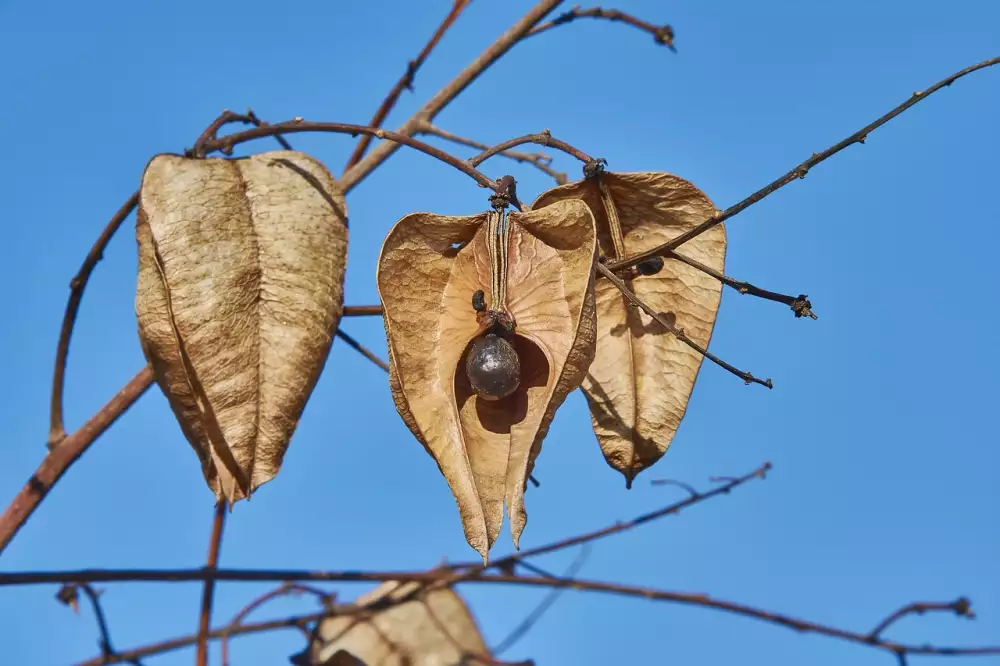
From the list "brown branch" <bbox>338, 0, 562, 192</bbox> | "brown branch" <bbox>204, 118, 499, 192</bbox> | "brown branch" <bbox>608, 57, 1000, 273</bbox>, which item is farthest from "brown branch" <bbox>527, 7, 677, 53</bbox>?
"brown branch" <bbox>608, 57, 1000, 273</bbox>

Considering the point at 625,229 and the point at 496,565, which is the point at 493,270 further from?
the point at 496,565

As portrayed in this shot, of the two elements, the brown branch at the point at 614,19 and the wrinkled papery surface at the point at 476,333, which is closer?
the wrinkled papery surface at the point at 476,333

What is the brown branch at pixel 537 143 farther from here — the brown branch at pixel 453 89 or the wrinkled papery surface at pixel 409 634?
the wrinkled papery surface at pixel 409 634

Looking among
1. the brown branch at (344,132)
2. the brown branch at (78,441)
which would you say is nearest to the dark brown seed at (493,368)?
the brown branch at (344,132)

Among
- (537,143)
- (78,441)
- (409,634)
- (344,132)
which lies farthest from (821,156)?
(78,441)

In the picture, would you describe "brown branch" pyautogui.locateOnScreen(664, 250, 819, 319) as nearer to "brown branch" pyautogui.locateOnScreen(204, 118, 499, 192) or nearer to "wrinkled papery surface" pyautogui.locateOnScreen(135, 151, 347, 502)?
"brown branch" pyautogui.locateOnScreen(204, 118, 499, 192)

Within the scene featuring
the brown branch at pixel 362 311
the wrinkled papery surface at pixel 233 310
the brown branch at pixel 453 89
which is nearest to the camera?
the wrinkled papery surface at pixel 233 310

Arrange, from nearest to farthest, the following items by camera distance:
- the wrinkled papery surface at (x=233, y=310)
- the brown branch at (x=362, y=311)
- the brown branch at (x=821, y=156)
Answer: the brown branch at (x=821, y=156) < the wrinkled papery surface at (x=233, y=310) < the brown branch at (x=362, y=311)
